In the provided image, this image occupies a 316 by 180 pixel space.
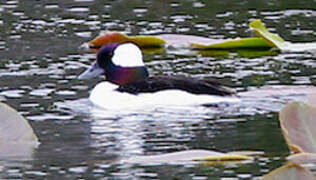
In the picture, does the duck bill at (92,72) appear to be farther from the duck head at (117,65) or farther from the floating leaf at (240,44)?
the floating leaf at (240,44)

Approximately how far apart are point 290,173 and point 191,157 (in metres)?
2.02

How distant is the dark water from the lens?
9.30 m

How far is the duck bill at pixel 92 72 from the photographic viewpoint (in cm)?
1302

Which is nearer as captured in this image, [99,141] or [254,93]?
[99,141]

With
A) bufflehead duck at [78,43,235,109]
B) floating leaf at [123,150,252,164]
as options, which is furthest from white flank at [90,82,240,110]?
floating leaf at [123,150,252,164]

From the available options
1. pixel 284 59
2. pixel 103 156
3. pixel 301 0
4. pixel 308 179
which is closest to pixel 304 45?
pixel 284 59

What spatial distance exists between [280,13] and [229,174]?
8.32 meters

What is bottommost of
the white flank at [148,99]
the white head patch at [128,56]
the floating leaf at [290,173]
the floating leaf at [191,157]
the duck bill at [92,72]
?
the white flank at [148,99]

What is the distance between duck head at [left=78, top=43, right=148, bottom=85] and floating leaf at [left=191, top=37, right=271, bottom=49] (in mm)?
1657

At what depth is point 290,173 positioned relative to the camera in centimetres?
690

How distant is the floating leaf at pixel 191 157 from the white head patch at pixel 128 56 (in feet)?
12.8

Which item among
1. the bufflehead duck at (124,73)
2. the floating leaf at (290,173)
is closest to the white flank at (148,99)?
the bufflehead duck at (124,73)

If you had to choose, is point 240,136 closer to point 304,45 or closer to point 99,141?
point 99,141

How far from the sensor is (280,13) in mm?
16844
